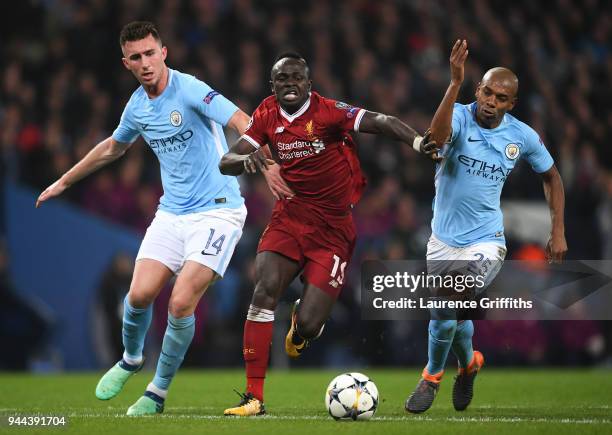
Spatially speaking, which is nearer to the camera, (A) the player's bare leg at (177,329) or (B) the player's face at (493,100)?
(A) the player's bare leg at (177,329)

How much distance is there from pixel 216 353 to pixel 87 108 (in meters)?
3.82

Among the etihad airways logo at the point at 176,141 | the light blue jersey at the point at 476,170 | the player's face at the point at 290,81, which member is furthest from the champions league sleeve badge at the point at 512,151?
the etihad airways logo at the point at 176,141

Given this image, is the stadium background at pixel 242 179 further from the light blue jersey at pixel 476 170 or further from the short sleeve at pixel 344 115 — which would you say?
the short sleeve at pixel 344 115

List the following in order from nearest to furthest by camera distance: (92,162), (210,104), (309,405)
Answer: (210,104) < (92,162) < (309,405)

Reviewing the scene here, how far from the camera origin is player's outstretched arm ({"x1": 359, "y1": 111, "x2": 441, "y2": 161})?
6.37 m

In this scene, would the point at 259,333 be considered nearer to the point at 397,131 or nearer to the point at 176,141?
the point at 176,141

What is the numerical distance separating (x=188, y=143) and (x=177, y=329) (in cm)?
135

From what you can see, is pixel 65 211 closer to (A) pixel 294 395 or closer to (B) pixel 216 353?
(B) pixel 216 353

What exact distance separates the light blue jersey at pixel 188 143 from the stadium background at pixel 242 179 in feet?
17.8

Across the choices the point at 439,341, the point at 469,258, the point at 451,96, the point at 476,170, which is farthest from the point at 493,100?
the point at 439,341

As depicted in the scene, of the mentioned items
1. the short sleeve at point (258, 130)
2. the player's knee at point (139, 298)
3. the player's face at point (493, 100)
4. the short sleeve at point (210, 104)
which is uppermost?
the player's face at point (493, 100)

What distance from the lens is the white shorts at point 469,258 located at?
7.57m

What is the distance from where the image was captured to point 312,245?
24.0 feet

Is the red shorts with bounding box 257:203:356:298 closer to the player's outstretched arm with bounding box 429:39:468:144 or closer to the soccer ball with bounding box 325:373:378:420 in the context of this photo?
the soccer ball with bounding box 325:373:378:420
